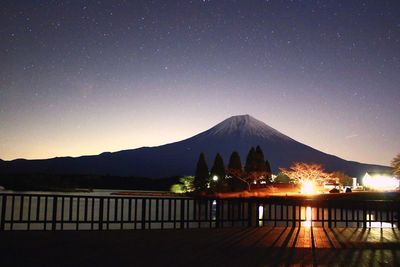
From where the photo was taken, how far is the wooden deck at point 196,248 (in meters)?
6.20

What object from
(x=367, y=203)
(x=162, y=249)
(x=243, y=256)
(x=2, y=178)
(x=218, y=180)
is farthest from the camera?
(x=2, y=178)

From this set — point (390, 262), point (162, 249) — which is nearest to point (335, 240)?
point (390, 262)

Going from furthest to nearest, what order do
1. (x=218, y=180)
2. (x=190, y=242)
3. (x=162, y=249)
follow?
A: (x=218, y=180) → (x=190, y=242) → (x=162, y=249)

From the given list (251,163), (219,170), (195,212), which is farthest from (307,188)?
(195,212)

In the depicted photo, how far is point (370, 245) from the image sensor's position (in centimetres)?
830

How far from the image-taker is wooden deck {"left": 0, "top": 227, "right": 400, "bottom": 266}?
244 inches

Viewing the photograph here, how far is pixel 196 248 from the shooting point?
740 centimetres

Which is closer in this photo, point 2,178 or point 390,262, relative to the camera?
point 390,262

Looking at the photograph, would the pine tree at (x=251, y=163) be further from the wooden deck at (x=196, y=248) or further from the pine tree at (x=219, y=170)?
the wooden deck at (x=196, y=248)

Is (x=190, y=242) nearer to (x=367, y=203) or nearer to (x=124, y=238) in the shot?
(x=124, y=238)

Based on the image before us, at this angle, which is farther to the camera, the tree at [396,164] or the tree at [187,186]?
the tree at [187,186]

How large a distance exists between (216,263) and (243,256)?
79 cm

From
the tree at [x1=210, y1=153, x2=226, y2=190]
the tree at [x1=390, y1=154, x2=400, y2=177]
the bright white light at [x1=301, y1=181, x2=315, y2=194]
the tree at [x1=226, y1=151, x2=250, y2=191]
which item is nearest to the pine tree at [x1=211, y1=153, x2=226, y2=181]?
the tree at [x1=210, y1=153, x2=226, y2=190]

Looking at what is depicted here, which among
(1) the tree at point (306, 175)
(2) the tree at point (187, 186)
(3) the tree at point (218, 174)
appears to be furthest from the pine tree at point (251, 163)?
(1) the tree at point (306, 175)
